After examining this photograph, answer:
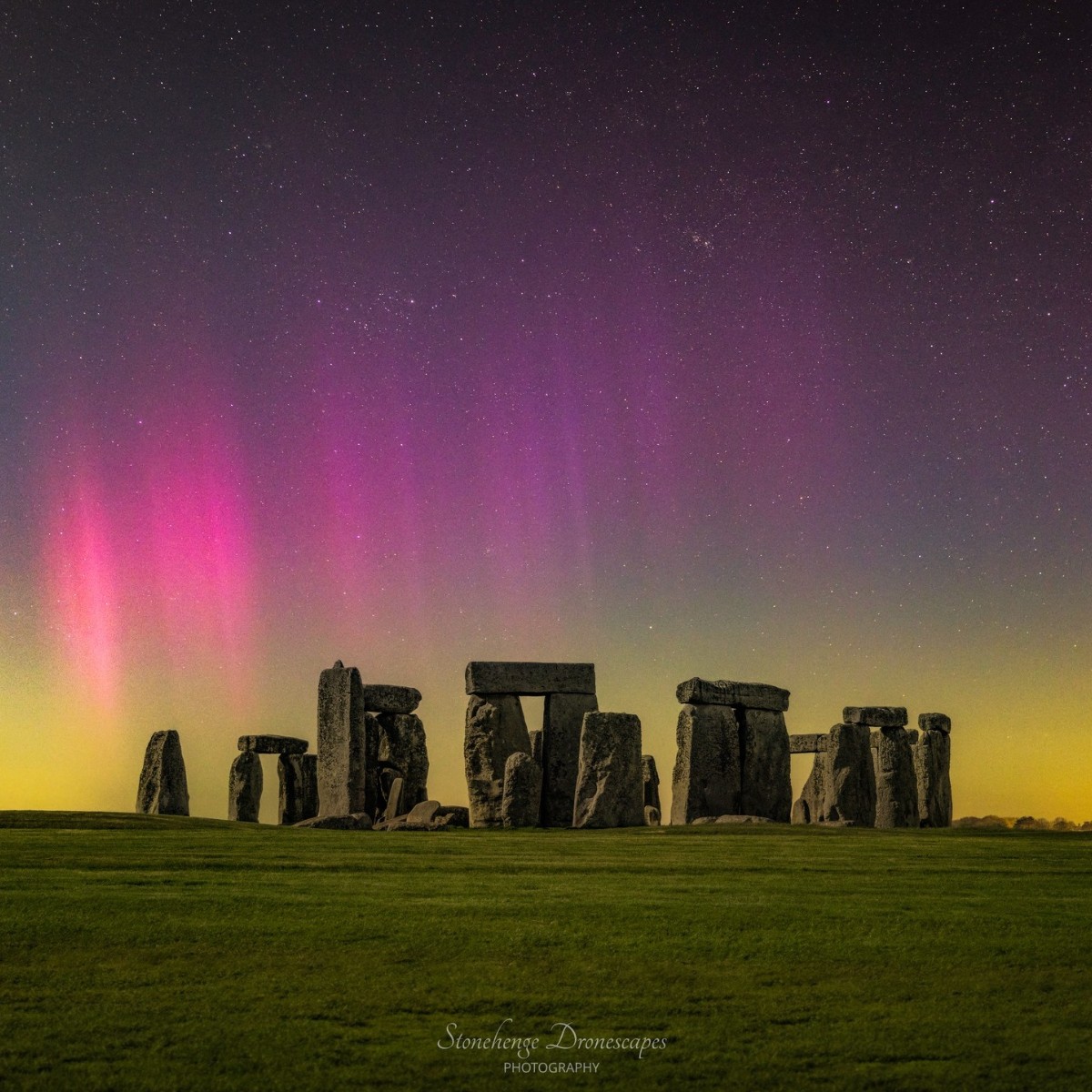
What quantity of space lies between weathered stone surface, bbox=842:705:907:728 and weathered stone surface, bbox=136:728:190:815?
13461 mm

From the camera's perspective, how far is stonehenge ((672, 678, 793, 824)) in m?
22.7

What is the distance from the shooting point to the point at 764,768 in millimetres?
23766

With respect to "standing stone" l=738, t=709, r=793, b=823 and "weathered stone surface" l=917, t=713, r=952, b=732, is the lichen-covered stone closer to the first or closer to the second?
"weathered stone surface" l=917, t=713, r=952, b=732

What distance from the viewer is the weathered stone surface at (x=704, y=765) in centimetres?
2262

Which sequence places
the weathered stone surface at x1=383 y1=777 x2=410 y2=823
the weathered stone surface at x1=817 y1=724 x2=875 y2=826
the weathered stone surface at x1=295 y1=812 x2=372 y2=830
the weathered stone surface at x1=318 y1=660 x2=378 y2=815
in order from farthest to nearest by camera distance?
1. the weathered stone surface at x1=817 y1=724 x2=875 y2=826
2. the weathered stone surface at x1=383 y1=777 x2=410 y2=823
3. the weathered stone surface at x1=318 y1=660 x2=378 y2=815
4. the weathered stone surface at x1=295 y1=812 x2=372 y2=830

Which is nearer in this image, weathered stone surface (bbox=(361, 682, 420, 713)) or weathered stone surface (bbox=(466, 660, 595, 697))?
weathered stone surface (bbox=(466, 660, 595, 697))

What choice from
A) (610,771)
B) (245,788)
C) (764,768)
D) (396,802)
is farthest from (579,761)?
(245,788)

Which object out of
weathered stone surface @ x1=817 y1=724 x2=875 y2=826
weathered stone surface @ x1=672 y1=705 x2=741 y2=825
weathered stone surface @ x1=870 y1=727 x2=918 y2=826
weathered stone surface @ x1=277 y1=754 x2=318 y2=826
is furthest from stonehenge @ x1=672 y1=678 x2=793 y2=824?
weathered stone surface @ x1=277 y1=754 x2=318 y2=826

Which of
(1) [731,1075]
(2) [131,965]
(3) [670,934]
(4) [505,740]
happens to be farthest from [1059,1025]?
(4) [505,740]

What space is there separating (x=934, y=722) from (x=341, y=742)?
40.9 ft

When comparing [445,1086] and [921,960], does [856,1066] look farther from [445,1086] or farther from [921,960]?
[921,960]

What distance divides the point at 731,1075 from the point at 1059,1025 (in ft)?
6.31

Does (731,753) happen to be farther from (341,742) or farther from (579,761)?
(341,742)

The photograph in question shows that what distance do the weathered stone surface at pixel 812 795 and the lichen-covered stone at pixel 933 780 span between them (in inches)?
131
